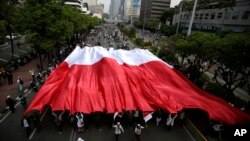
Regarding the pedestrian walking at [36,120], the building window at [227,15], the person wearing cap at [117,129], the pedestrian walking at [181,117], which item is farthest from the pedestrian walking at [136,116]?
the building window at [227,15]

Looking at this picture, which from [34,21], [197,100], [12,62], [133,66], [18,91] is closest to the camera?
[197,100]

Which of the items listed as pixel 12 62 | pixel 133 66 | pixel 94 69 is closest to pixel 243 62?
pixel 133 66

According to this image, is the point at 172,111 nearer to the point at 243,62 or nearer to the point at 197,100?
the point at 197,100

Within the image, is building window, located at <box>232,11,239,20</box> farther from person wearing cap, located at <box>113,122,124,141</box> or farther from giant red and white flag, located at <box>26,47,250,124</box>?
person wearing cap, located at <box>113,122,124,141</box>

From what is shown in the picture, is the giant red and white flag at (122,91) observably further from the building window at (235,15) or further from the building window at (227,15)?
the building window at (227,15)

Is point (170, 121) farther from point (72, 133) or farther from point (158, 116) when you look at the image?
point (72, 133)

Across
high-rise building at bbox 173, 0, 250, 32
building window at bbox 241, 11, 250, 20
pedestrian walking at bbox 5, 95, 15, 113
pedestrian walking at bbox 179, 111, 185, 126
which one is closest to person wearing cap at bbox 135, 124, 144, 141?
pedestrian walking at bbox 179, 111, 185, 126

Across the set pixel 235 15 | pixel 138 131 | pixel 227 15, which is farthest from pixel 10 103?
pixel 227 15
